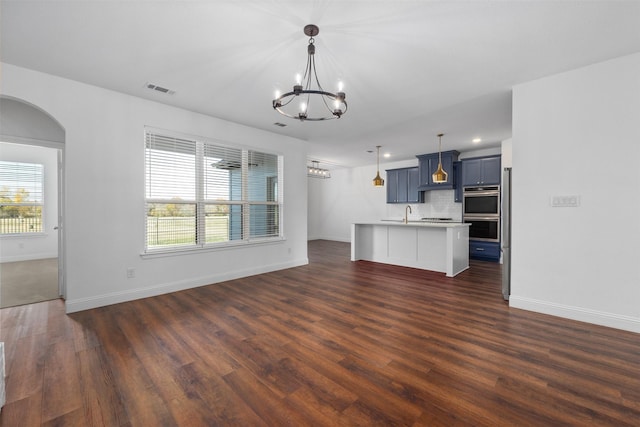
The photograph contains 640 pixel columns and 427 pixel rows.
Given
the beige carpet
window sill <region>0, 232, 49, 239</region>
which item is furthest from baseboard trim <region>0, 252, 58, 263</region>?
window sill <region>0, 232, 49, 239</region>

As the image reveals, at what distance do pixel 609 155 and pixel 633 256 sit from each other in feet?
3.51

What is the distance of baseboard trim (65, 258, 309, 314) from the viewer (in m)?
3.28

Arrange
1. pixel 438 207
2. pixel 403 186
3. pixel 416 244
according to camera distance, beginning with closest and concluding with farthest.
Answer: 1. pixel 416 244
2. pixel 438 207
3. pixel 403 186

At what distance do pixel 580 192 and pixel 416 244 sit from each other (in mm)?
2906

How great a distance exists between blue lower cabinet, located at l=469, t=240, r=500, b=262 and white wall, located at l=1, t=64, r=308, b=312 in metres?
6.13

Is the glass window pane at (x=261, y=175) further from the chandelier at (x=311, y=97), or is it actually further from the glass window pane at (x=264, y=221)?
the chandelier at (x=311, y=97)

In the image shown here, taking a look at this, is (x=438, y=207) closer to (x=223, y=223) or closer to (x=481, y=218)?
(x=481, y=218)

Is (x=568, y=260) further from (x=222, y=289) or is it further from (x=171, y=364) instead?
(x=222, y=289)

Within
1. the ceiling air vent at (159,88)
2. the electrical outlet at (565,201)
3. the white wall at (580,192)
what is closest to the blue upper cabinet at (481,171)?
the white wall at (580,192)

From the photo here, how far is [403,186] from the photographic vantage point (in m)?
8.09

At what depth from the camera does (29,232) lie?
6438mm

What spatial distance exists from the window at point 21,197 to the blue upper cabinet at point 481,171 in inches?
415

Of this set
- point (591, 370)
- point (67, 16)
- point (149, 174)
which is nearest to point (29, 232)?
point (149, 174)

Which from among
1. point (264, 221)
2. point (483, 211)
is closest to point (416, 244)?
point (483, 211)
